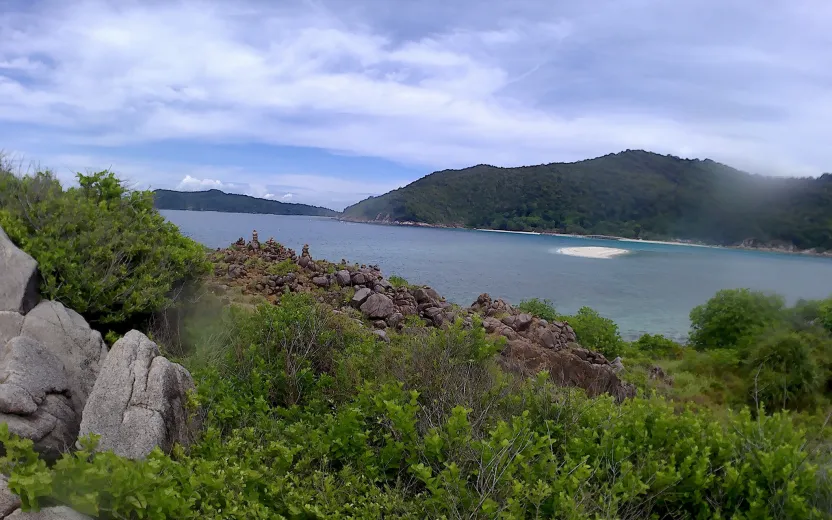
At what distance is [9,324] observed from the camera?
5.01m

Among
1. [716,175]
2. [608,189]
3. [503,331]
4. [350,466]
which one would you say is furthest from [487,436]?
[716,175]

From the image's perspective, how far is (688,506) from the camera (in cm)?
369

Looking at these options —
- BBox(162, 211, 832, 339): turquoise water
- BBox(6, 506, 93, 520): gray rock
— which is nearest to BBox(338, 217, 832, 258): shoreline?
BBox(162, 211, 832, 339): turquoise water

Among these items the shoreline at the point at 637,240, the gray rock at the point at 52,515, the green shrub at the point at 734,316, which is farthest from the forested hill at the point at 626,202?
the gray rock at the point at 52,515

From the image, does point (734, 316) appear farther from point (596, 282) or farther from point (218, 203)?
point (218, 203)

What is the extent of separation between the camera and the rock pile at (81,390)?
3824 mm

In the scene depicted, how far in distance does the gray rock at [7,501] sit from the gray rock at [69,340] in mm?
2011

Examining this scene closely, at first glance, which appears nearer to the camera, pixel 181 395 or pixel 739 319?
pixel 181 395

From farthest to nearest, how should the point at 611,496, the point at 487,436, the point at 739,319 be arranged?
the point at 739,319 < the point at 487,436 < the point at 611,496

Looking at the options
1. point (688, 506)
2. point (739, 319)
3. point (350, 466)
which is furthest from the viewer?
point (739, 319)

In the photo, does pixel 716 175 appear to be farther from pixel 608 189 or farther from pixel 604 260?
pixel 604 260

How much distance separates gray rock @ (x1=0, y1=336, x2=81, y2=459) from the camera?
3713 mm

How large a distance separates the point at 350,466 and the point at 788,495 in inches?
119

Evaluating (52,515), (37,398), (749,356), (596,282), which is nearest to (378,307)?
(37,398)
